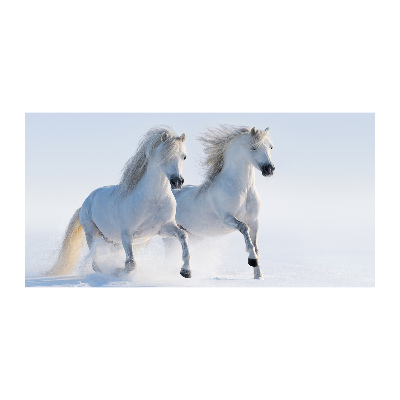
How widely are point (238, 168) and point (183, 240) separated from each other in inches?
50.1

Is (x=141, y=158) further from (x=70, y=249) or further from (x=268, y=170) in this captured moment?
(x=70, y=249)

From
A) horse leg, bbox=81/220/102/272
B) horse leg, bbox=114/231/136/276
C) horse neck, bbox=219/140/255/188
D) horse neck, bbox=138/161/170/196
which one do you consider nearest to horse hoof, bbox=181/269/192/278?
horse leg, bbox=114/231/136/276

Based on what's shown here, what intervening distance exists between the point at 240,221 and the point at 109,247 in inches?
67.2

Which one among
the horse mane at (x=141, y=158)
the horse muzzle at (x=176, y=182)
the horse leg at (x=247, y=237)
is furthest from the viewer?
the horse leg at (x=247, y=237)

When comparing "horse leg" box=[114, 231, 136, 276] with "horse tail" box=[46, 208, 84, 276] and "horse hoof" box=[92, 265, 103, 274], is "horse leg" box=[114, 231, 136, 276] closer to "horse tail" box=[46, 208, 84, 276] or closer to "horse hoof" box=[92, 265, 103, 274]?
"horse hoof" box=[92, 265, 103, 274]

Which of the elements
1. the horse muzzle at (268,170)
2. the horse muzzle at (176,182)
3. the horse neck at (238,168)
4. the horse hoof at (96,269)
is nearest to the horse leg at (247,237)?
the horse neck at (238,168)

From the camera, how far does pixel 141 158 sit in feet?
27.7

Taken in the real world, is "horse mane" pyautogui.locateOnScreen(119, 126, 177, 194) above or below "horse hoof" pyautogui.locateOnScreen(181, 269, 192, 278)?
above

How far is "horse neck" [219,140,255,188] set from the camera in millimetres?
8734

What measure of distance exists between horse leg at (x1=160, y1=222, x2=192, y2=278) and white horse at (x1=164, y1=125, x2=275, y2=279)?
773mm

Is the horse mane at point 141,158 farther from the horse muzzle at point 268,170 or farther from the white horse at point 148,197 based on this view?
the horse muzzle at point 268,170

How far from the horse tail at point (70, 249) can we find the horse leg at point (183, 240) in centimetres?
197

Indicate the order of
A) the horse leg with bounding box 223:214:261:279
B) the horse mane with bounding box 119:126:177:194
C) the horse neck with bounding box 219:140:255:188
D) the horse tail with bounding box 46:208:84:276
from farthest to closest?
the horse tail with bounding box 46:208:84:276
the horse neck with bounding box 219:140:255:188
the horse leg with bounding box 223:214:261:279
the horse mane with bounding box 119:126:177:194

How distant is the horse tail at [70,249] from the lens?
380 inches
